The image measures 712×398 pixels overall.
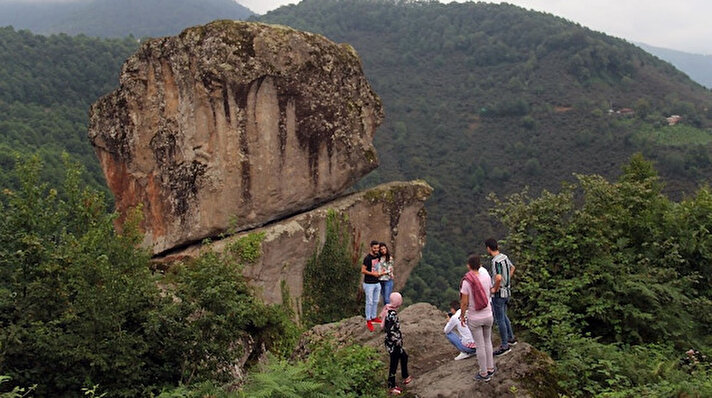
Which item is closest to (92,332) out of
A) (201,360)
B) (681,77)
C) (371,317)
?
(201,360)

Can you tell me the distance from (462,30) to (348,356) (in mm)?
88653

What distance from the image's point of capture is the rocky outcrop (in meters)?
7.23

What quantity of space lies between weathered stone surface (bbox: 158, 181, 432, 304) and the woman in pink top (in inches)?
262

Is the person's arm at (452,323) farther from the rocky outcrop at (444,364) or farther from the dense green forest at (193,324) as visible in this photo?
the dense green forest at (193,324)

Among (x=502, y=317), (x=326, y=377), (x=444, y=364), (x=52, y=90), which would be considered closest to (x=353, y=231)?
(x=444, y=364)

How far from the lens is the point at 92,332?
7855 millimetres

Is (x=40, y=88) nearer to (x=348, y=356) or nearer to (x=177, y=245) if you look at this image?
(x=177, y=245)

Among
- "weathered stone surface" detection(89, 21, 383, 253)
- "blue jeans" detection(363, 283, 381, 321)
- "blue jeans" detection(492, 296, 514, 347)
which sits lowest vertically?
"blue jeans" detection(363, 283, 381, 321)

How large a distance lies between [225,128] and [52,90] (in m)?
48.2

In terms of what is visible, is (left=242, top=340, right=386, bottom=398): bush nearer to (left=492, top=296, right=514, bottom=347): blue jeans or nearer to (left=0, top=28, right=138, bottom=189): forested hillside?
(left=492, top=296, right=514, bottom=347): blue jeans

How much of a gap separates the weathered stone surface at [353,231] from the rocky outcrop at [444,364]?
3.25 m

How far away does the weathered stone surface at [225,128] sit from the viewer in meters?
14.4

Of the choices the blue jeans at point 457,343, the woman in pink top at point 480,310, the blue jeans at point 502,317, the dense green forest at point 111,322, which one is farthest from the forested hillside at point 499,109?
the woman in pink top at point 480,310

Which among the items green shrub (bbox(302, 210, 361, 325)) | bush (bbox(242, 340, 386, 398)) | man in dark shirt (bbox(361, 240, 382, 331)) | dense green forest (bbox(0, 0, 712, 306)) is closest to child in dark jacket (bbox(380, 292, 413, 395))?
bush (bbox(242, 340, 386, 398))
